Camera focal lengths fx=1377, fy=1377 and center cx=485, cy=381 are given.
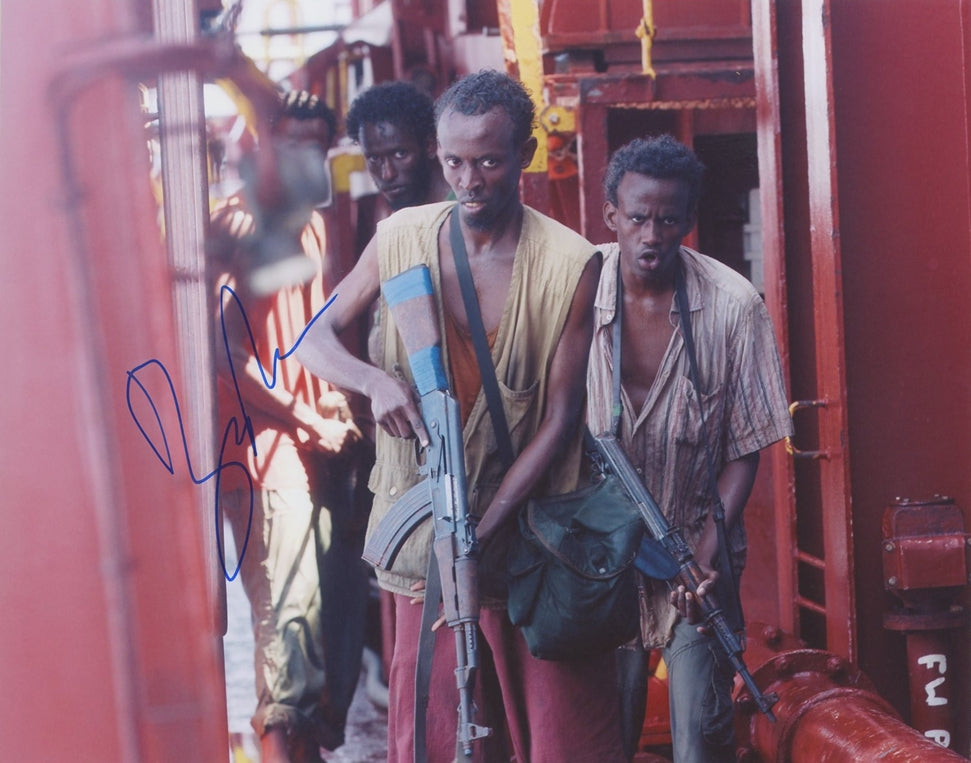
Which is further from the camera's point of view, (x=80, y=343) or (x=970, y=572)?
(x=970, y=572)

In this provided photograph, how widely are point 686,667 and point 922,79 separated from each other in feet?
5.98

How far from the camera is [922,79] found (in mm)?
3963

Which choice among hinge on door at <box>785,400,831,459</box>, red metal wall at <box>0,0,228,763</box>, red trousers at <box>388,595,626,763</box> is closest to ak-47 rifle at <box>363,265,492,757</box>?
red trousers at <box>388,595,626,763</box>

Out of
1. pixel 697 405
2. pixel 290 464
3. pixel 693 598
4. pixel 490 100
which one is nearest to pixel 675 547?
pixel 693 598

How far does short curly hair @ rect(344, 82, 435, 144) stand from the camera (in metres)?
4.16

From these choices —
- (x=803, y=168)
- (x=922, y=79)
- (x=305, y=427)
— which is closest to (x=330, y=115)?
(x=305, y=427)

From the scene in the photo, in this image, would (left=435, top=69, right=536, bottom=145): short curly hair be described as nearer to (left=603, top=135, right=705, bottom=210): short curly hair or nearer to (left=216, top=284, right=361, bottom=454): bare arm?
(left=603, top=135, right=705, bottom=210): short curly hair

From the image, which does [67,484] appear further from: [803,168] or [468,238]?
[803,168]

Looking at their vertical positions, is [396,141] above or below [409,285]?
above

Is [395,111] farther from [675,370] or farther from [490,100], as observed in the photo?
[490,100]

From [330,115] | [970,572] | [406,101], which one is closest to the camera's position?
[970,572]

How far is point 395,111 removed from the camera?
416 cm

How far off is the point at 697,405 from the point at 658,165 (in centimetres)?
64

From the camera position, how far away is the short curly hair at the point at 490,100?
2848mm
